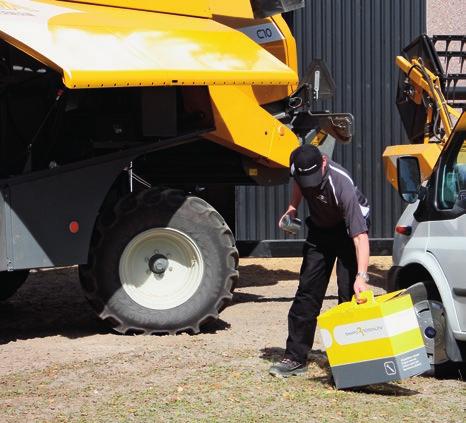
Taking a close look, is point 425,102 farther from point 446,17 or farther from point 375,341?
point 375,341

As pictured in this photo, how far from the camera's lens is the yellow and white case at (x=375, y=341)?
587cm

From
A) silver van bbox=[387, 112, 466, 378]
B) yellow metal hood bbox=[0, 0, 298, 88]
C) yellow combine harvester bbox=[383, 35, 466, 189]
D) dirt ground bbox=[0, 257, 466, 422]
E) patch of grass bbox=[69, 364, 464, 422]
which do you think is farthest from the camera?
yellow combine harvester bbox=[383, 35, 466, 189]

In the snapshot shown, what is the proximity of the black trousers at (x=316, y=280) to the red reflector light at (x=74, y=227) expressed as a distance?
2050 mm

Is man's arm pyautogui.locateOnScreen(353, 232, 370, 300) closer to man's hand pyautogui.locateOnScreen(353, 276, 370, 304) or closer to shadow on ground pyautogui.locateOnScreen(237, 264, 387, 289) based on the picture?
man's hand pyautogui.locateOnScreen(353, 276, 370, 304)

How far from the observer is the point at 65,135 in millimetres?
8180

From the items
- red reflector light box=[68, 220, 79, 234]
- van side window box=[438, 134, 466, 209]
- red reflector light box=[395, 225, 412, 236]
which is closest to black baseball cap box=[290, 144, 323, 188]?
van side window box=[438, 134, 466, 209]

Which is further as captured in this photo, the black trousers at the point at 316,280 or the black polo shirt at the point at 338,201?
the black trousers at the point at 316,280

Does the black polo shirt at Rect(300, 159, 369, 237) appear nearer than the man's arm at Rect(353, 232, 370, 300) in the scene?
No

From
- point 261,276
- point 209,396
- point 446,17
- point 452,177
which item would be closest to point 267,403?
point 209,396

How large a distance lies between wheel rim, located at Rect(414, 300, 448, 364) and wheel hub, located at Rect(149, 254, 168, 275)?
245 centimetres

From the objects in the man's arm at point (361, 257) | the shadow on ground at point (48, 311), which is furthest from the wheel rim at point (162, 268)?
the man's arm at point (361, 257)

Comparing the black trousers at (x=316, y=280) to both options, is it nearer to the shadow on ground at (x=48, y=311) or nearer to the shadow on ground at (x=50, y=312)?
the shadow on ground at (x=50, y=312)

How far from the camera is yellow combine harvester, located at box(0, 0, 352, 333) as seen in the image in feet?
24.2

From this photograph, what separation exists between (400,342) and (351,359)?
13.8 inches
